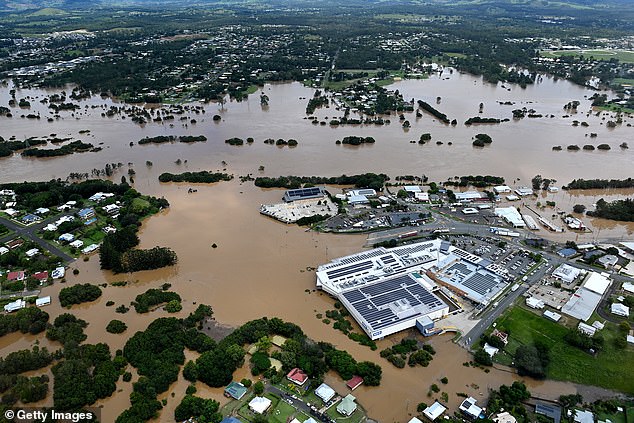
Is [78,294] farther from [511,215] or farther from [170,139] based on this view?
[511,215]

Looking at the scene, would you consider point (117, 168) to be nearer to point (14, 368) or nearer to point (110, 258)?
point (110, 258)

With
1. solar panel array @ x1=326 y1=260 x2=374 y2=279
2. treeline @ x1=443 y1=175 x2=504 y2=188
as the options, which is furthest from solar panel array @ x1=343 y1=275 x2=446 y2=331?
treeline @ x1=443 y1=175 x2=504 y2=188

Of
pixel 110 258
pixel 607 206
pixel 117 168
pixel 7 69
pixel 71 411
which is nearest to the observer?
pixel 71 411

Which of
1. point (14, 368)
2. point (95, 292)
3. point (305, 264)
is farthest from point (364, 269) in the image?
point (14, 368)

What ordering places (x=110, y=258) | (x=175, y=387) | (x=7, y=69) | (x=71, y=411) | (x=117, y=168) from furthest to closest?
(x=7, y=69) → (x=117, y=168) → (x=110, y=258) → (x=175, y=387) → (x=71, y=411)

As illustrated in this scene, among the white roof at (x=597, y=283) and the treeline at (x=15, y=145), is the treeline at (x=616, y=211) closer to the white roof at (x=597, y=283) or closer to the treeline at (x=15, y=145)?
the white roof at (x=597, y=283)

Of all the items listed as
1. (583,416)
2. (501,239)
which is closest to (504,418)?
(583,416)

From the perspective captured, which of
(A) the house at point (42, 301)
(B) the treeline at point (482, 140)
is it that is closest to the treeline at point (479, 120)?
(B) the treeline at point (482, 140)
